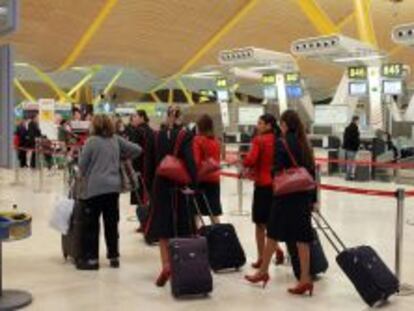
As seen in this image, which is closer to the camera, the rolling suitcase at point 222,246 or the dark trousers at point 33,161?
the rolling suitcase at point 222,246

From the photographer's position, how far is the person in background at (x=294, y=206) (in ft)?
19.8

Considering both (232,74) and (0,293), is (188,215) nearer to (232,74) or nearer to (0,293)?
(0,293)

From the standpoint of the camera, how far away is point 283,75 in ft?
78.0

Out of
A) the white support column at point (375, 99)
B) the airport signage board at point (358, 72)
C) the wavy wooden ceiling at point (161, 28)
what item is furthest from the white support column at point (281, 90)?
the wavy wooden ceiling at point (161, 28)

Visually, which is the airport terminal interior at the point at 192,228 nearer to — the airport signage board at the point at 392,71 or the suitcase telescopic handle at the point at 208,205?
the suitcase telescopic handle at the point at 208,205

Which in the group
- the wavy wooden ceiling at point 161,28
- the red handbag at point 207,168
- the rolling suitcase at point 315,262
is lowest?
the rolling suitcase at point 315,262

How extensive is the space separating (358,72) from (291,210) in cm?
1591

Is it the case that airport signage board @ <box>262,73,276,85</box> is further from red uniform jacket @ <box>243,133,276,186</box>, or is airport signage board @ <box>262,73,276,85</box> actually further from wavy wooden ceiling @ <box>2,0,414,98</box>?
red uniform jacket @ <box>243,133,276,186</box>

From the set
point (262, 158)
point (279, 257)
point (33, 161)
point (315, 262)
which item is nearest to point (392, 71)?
point (33, 161)

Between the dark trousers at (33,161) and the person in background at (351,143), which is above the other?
the person in background at (351,143)

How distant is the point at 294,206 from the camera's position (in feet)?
19.8

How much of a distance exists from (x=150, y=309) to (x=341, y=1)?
33.4 m

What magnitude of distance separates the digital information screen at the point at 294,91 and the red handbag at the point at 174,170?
694 inches

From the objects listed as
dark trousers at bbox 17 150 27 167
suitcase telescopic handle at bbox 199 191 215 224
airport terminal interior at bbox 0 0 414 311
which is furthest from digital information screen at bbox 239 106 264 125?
suitcase telescopic handle at bbox 199 191 215 224
